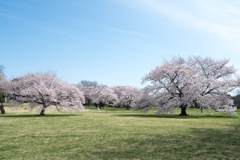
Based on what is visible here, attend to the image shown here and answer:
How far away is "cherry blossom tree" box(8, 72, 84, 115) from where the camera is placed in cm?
2773

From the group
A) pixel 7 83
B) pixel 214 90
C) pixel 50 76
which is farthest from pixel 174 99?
pixel 7 83

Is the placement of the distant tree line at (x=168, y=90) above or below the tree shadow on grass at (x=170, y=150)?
above

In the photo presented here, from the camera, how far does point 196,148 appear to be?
8172mm

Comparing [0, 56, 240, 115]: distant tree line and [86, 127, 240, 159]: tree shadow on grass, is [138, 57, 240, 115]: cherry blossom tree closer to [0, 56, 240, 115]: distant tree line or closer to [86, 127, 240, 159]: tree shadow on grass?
[0, 56, 240, 115]: distant tree line

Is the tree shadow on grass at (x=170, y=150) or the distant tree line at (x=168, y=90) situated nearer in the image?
the tree shadow on grass at (x=170, y=150)

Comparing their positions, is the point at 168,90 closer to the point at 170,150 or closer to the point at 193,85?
the point at 193,85

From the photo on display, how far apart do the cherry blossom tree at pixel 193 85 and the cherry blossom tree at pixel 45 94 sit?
956 centimetres

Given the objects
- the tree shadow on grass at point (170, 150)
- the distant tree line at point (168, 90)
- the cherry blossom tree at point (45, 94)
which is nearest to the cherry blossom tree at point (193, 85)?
the distant tree line at point (168, 90)

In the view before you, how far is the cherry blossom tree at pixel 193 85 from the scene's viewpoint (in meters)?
27.5

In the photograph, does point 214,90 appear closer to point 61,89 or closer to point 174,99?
point 174,99

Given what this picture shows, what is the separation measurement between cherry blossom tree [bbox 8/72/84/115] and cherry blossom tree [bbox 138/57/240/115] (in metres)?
9.56

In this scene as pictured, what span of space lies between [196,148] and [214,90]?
2346cm

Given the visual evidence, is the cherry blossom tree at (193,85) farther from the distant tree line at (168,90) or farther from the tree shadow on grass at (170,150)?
the tree shadow on grass at (170,150)

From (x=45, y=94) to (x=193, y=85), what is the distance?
1931 cm
